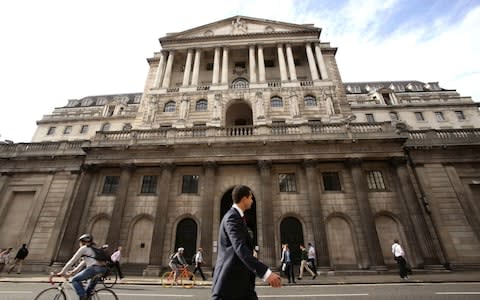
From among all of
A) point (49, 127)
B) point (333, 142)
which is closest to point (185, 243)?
point (333, 142)

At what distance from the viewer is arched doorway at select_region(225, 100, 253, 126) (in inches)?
989

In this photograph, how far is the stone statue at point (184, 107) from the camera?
23141 millimetres

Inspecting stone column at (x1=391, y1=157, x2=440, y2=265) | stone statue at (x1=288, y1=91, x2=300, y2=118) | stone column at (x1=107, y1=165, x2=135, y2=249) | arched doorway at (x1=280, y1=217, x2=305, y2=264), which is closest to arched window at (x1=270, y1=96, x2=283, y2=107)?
stone statue at (x1=288, y1=91, x2=300, y2=118)

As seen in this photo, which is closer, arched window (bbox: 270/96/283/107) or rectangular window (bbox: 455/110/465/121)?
arched window (bbox: 270/96/283/107)

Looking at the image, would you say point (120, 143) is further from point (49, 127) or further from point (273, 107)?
point (49, 127)

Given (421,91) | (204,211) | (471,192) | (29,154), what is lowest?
(204,211)

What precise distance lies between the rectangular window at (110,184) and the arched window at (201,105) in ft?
33.9

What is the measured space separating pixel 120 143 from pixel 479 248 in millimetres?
26241

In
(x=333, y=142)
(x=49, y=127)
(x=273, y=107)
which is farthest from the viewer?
(x=49, y=127)

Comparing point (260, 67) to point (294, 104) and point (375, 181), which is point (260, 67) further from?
point (375, 181)

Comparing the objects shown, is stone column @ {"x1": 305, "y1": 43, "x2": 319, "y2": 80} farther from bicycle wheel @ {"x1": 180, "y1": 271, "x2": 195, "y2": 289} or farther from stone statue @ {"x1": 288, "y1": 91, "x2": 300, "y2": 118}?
bicycle wheel @ {"x1": 180, "y1": 271, "x2": 195, "y2": 289}

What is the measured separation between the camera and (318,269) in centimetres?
1395

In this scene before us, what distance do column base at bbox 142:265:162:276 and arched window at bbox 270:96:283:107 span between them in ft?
57.5

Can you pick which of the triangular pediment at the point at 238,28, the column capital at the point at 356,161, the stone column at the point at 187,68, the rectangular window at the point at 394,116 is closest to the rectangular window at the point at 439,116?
the rectangular window at the point at 394,116
